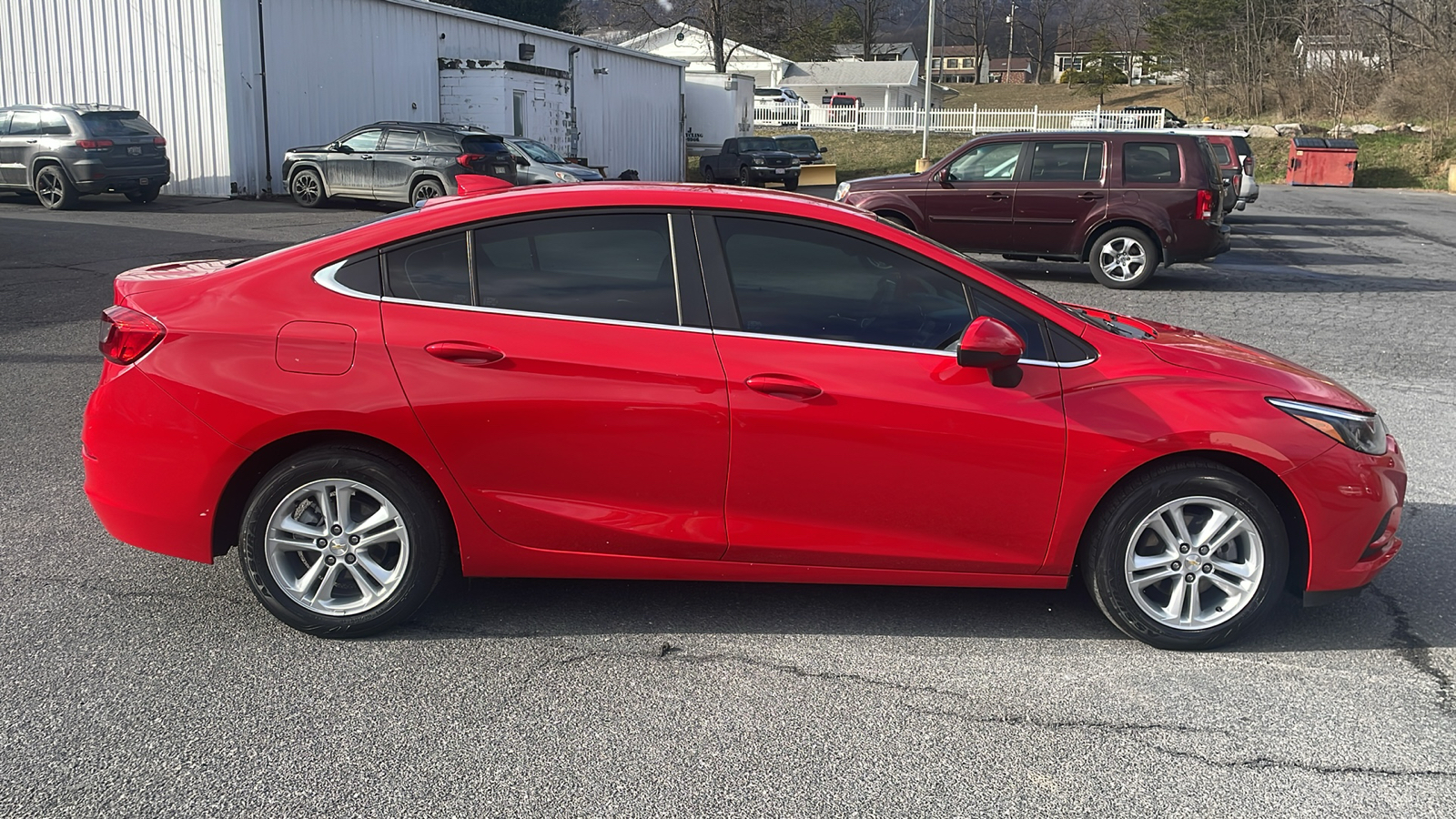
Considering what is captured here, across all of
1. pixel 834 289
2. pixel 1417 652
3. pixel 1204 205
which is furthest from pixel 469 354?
pixel 1204 205

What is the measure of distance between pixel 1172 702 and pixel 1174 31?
8172cm

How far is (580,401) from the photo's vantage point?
3.92 m

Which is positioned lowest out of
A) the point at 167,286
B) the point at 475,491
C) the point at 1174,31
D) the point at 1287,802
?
the point at 1287,802

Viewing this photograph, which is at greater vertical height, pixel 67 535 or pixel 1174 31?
pixel 1174 31

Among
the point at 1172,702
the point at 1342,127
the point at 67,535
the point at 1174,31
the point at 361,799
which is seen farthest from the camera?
the point at 1174,31

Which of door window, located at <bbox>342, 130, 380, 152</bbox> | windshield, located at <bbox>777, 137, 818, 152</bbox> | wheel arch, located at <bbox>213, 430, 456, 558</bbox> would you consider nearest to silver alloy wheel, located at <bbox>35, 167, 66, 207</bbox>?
door window, located at <bbox>342, 130, 380, 152</bbox>

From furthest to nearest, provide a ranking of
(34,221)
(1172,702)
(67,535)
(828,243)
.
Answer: (34,221)
(67,535)
(828,243)
(1172,702)

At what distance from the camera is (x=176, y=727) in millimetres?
3453

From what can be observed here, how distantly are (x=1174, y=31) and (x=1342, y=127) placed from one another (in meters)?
31.7

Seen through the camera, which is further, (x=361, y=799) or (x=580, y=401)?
(x=580, y=401)

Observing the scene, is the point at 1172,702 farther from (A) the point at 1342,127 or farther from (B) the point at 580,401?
(A) the point at 1342,127

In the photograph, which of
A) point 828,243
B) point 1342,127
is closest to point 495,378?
point 828,243

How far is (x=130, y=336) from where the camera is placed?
404 centimetres

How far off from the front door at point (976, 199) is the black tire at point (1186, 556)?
1075 centimetres
